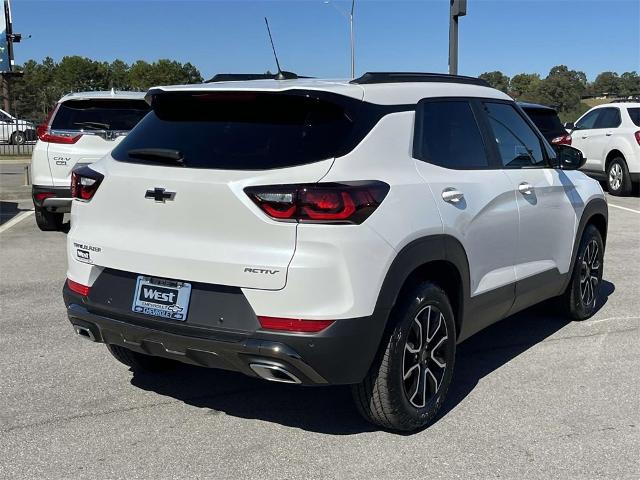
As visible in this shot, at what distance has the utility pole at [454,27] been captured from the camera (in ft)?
40.1

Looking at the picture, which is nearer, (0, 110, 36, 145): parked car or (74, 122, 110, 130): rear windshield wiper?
(74, 122, 110, 130): rear windshield wiper

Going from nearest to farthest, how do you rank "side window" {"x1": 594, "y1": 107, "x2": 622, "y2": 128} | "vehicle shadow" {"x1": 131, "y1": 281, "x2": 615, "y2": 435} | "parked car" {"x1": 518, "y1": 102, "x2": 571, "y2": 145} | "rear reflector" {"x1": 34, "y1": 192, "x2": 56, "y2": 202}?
"vehicle shadow" {"x1": 131, "y1": 281, "x2": 615, "y2": 435} → "rear reflector" {"x1": 34, "y1": 192, "x2": 56, "y2": 202} → "parked car" {"x1": 518, "y1": 102, "x2": 571, "y2": 145} → "side window" {"x1": 594, "y1": 107, "x2": 622, "y2": 128}

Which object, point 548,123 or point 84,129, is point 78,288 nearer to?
point 84,129

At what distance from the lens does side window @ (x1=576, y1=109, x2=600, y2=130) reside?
49.9 feet

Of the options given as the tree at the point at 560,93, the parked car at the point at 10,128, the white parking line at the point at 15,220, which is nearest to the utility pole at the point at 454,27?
the white parking line at the point at 15,220

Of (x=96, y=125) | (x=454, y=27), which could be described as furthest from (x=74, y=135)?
(x=454, y=27)

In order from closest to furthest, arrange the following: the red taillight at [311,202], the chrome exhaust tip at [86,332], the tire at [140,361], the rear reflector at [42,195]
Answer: the red taillight at [311,202] < the chrome exhaust tip at [86,332] < the tire at [140,361] < the rear reflector at [42,195]

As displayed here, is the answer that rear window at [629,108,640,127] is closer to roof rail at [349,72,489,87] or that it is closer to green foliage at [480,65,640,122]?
green foliage at [480,65,640,122]

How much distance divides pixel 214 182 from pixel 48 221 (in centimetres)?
719

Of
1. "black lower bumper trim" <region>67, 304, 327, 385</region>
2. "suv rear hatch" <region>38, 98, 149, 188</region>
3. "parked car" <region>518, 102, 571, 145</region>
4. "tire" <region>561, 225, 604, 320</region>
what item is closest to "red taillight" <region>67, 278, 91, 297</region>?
"black lower bumper trim" <region>67, 304, 327, 385</region>

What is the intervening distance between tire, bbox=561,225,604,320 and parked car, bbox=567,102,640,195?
8.97m

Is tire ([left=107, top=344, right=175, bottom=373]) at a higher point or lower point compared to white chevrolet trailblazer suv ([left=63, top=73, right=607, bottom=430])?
lower

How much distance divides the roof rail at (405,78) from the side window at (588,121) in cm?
1179

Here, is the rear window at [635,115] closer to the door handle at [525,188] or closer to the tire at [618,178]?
the tire at [618,178]
